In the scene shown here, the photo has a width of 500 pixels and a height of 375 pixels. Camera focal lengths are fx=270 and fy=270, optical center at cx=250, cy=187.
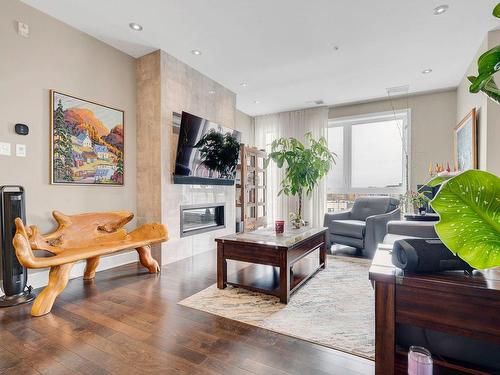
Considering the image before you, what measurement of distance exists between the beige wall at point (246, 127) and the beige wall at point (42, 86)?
3.17 m

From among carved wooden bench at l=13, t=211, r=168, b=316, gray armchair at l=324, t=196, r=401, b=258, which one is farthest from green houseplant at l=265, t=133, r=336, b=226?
carved wooden bench at l=13, t=211, r=168, b=316

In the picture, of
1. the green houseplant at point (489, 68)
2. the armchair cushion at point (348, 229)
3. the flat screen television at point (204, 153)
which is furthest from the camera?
the armchair cushion at point (348, 229)

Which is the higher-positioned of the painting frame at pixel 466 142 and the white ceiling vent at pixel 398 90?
the white ceiling vent at pixel 398 90

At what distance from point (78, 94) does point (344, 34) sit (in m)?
3.07

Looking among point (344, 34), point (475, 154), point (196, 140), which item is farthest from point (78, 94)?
point (475, 154)

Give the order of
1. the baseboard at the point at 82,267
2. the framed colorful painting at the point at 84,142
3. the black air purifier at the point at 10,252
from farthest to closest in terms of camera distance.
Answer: the framed colorful painting at the point at 84,142 → the baseboard at the point at 82,267 → the black air purifier at the point at 10,252

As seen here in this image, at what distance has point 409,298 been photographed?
1107mm

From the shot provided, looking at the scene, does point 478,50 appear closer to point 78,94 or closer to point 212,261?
point 212,261

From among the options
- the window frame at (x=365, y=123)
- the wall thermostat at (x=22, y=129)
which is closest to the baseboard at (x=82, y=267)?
the wall thermostat at (x=22, y=129)

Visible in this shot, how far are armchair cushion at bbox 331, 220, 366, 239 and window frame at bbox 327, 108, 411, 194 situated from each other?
64.7 inches

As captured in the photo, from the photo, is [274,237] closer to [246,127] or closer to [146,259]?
[146,259]

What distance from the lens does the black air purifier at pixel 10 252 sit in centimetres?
225

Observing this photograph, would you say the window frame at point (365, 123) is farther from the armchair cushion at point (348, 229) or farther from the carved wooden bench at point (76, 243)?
the carved wooden bench at point (76, 243)

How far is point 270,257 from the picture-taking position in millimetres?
2346
